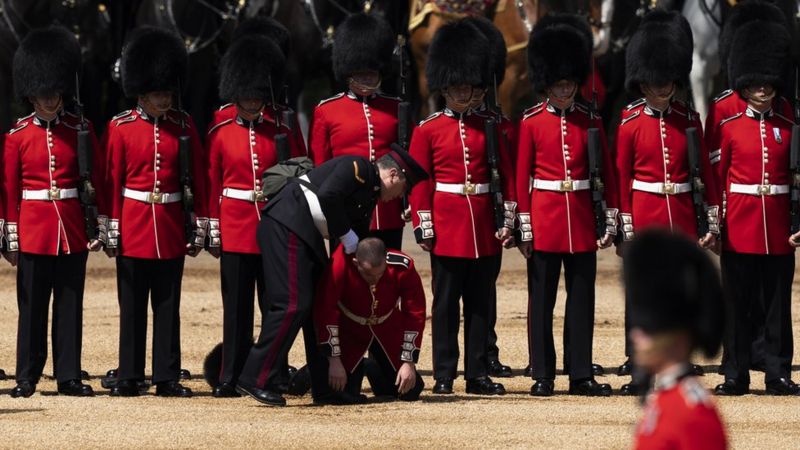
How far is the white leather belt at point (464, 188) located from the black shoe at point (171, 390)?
3.63 ft

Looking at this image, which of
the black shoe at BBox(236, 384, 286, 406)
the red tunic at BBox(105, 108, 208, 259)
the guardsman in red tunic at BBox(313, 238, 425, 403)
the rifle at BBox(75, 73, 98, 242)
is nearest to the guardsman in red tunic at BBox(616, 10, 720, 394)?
the guardsman in red tunic at BBox(313, 238, 425, 403)

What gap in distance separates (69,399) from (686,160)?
2.23m

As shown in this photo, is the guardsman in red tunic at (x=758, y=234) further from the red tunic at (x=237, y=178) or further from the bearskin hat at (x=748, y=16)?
the red tunic at (x=237, y=178)

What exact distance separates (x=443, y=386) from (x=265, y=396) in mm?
754

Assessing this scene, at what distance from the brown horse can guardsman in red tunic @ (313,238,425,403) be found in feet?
16.6

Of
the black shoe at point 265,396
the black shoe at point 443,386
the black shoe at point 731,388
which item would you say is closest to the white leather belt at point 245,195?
the black shoe at point 265,396

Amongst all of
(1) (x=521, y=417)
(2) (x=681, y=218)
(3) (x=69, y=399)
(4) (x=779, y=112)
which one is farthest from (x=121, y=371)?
(4) (x=779, y=112)

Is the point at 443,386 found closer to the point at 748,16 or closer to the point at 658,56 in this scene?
the point at 658,56

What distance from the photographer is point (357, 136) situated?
7.23 meters

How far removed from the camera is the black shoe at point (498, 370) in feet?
24.8

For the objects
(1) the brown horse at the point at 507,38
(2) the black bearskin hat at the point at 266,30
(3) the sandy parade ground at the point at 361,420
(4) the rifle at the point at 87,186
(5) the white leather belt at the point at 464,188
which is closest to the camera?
(3) the sandy parade ground at the point at 361,420

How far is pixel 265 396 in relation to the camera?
21.2 ft

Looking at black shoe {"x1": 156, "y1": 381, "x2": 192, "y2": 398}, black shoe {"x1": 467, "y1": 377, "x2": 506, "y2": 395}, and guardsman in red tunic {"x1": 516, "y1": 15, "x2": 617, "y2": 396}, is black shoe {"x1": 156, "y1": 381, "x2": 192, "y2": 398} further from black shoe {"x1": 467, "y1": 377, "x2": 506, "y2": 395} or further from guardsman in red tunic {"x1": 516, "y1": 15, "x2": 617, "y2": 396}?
guardsman in red tunic {"x1": 516, "y1": 15, "x2": 617, "y2": 396}

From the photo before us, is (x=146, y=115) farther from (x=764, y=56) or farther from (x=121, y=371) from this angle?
(x=764, y=56)
